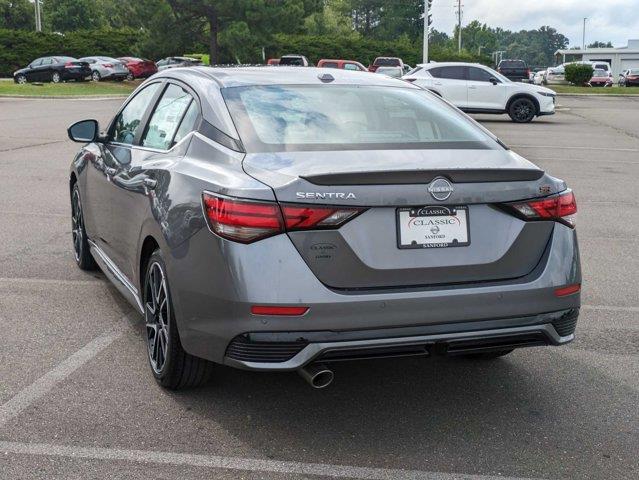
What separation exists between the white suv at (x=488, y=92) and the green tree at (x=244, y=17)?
31.7m

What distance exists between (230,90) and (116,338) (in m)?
1.73

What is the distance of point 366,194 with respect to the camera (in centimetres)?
369

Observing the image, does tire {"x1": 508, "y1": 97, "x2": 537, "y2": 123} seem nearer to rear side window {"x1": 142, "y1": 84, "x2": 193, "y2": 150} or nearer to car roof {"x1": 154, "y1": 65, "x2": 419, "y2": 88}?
car roof {"x1": 154, "y1": 65, "x2": 419, "y2": 88}

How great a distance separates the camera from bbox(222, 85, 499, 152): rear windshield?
4.17 metres

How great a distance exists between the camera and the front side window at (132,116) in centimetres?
547

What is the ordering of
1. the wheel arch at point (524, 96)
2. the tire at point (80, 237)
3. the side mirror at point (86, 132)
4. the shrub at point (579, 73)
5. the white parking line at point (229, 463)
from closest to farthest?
the white parking line at point (229, 463)
the side mirror at point (86, 132)
the tire at point (80, 237)
the wheel arch at point (524, 96)
the shrub at point (579, 73)

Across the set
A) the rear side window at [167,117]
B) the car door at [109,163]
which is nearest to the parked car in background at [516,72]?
the car door at [109,163]

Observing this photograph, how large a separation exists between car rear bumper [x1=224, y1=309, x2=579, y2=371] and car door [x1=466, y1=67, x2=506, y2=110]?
2302 cm

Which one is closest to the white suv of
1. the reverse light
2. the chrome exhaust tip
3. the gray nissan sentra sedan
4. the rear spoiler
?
the gray nissan sentra sedan

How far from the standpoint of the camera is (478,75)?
2627 centimetres

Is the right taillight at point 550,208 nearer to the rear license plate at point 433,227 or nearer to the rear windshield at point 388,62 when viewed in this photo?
the rear license plate at point 433,227

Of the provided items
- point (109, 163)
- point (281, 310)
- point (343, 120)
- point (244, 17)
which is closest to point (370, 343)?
point (281, 310)

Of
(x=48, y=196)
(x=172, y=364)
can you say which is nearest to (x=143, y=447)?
(x=172, y=364)

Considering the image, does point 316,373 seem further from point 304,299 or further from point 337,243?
point 337,243
